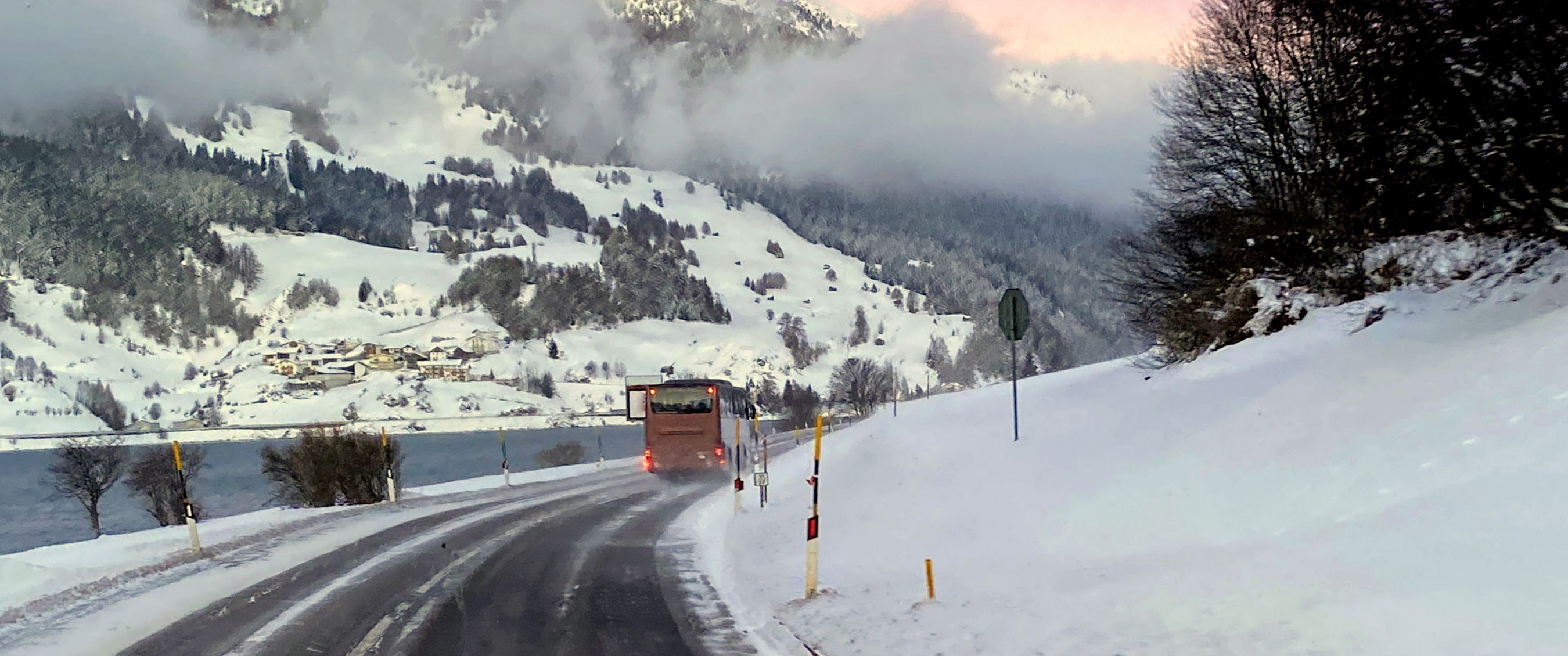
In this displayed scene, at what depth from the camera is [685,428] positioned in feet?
135

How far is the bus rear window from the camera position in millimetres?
41281

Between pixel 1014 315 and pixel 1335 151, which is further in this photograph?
pixel 1335 151

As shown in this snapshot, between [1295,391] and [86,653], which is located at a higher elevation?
[1295,391]

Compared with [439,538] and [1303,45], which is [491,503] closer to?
[439,538]

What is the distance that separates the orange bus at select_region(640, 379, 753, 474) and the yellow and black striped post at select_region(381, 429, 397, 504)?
1008 cm

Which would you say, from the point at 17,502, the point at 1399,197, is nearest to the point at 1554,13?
the point at 1399,197

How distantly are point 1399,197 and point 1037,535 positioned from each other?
11.7 m

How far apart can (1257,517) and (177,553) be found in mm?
16555

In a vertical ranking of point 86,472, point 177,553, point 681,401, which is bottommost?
point 177,553

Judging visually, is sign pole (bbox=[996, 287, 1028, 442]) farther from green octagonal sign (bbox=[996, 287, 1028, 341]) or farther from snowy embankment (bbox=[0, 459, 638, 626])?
snowy embankment (bbox=[0, 459, 638, 626])

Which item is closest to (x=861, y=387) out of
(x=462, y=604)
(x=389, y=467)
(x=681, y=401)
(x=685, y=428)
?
(x=681, y=401)

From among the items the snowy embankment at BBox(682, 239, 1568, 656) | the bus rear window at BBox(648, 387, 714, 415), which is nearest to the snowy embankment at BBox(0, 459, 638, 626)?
the snowy embankment at BBox(682, 239, 1568, 656)

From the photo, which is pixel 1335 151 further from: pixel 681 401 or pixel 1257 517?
pixel 681 401

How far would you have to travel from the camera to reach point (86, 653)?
34.0 ft
